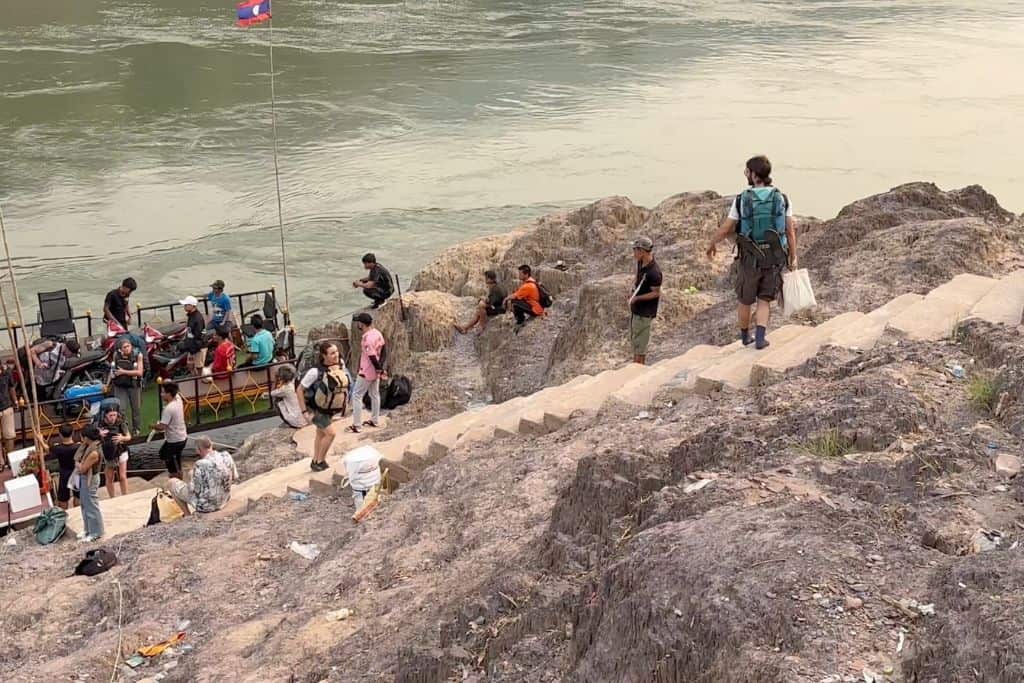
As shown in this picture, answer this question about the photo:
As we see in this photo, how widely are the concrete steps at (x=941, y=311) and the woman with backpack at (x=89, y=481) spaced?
6469mm

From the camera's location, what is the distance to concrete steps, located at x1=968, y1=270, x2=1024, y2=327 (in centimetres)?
821

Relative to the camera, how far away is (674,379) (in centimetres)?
907

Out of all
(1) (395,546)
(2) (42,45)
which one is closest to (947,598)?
(1) (395,546)

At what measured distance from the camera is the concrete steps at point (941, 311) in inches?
326

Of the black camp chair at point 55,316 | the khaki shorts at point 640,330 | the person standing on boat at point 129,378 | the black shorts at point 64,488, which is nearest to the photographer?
the khaki shorts at point 640,330

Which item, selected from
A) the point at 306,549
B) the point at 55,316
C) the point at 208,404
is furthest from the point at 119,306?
the point at 306,549

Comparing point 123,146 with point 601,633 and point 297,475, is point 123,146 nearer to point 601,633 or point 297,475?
point 297,475

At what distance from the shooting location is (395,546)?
7.70 m

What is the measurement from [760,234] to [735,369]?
1.05 m

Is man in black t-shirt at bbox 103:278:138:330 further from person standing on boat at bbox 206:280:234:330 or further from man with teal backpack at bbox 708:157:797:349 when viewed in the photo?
man with teal backpack at bbox 708:157:797:349

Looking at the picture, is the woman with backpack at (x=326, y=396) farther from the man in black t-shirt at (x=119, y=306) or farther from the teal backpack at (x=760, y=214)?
the man in black t-shirt at (x=119, y=306)

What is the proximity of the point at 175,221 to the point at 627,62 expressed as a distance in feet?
68.8

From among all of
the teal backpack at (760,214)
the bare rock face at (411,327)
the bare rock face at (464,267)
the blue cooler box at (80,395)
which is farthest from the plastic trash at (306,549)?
the bare rock face at (464,267)

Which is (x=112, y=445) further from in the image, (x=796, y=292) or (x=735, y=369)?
Answer: (x=796, y=292)
